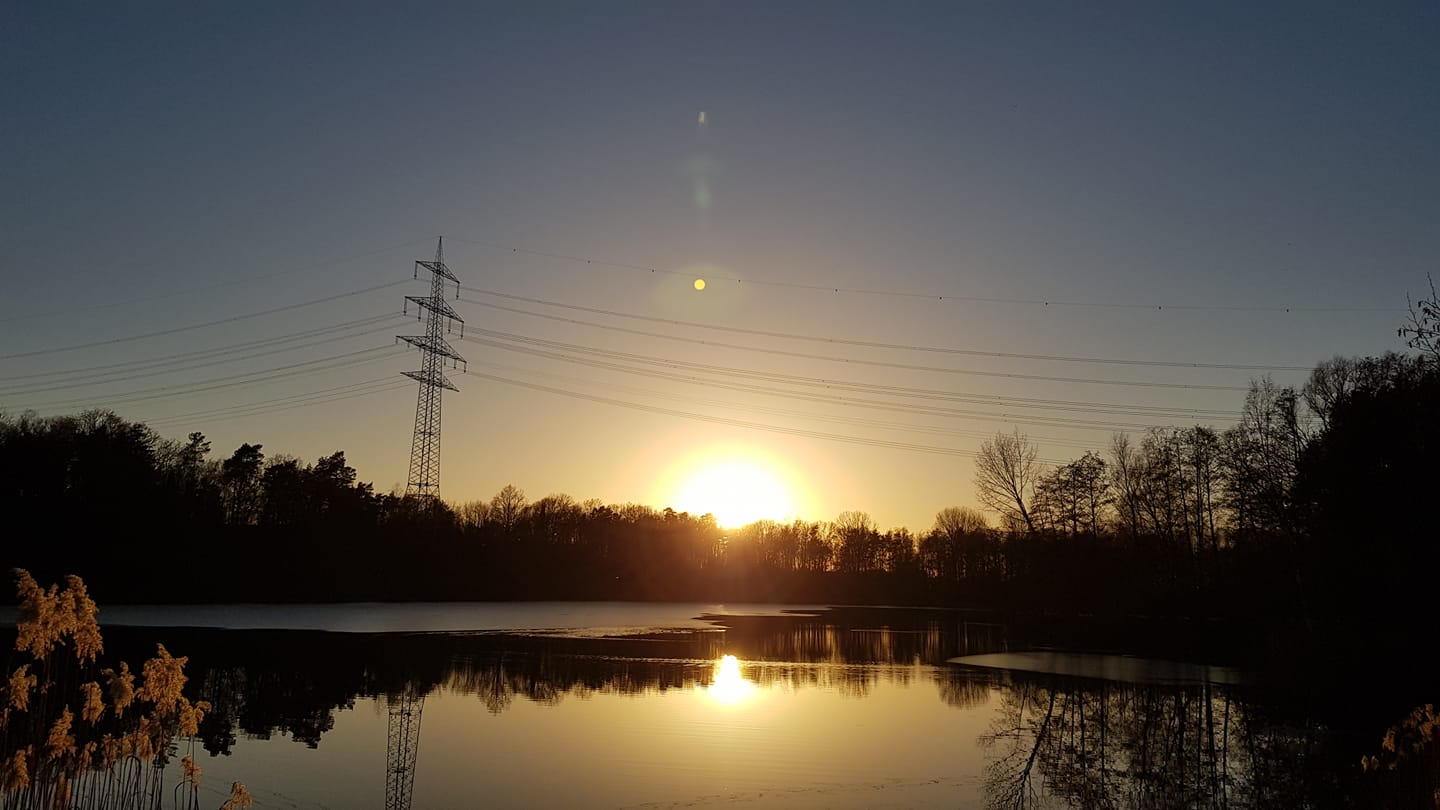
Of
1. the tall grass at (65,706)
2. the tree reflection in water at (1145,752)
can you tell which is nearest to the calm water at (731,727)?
the tree reflection in water at (1145,752)

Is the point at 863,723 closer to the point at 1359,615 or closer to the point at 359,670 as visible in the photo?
the point at 359,670

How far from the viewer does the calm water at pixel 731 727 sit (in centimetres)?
1257

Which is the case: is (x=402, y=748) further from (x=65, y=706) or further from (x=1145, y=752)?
(x=1145, y=752)

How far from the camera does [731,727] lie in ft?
57.0

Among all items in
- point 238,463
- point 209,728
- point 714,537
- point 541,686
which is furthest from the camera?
point 714,537

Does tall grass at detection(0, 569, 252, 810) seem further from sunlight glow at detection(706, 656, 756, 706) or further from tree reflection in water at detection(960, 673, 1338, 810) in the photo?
sunlight glow at detection(706, 656, 756, 706)

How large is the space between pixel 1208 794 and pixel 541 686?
1512 centimetres

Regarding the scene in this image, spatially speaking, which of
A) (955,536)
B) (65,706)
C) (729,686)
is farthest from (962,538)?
(65,706)

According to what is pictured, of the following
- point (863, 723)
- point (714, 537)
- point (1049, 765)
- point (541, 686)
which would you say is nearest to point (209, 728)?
point (541, 686)

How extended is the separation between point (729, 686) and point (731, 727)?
20.7 ft

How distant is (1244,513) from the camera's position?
48.3 meters

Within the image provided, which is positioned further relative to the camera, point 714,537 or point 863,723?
point 714,537

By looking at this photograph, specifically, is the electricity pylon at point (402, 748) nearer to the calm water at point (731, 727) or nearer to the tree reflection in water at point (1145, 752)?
the calm water at point (731, 727)

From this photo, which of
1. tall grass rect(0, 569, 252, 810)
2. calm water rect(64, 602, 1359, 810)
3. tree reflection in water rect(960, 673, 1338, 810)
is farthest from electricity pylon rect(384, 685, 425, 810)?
tree reflection in water rect(960, 673, 1338, 810)
